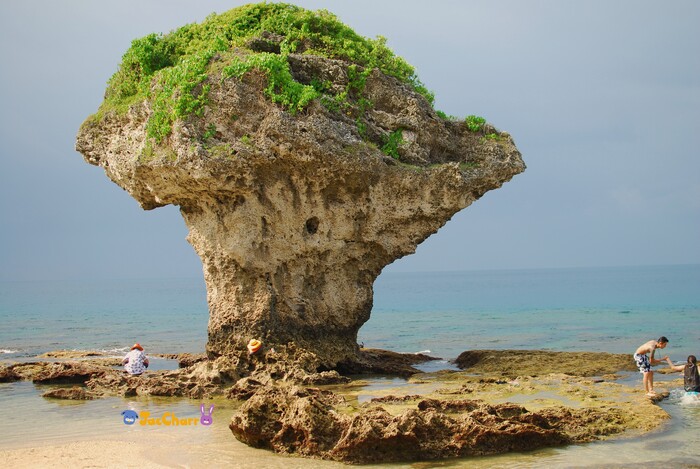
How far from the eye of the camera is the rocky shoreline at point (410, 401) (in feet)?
30.8

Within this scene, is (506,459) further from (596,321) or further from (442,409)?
(596,321)

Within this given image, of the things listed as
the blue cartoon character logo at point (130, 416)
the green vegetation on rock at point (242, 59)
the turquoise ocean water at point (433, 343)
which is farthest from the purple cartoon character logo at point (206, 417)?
the green vegetation on rock at point (242, 59)

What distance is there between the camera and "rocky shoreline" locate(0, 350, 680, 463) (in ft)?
30.8

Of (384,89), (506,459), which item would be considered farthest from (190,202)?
(506,459)

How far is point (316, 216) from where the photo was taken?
54.4ft

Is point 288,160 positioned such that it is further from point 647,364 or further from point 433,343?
point 433,343

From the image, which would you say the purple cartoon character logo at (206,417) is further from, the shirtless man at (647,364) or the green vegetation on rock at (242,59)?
the shirtless man at (647,364)

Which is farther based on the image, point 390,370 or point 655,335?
point 655,335

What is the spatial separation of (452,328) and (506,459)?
26.3m

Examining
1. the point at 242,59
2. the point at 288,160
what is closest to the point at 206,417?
the point at 288,160

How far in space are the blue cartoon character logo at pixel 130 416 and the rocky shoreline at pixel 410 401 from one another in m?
1.67

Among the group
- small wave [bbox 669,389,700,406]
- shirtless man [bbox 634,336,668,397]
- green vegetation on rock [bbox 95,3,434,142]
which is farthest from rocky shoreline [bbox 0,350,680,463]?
green vegetation on rock [bbox 95,3,434,142]

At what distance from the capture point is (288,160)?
1575cm

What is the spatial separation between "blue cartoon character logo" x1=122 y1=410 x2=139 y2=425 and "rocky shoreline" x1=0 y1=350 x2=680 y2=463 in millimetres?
1668
